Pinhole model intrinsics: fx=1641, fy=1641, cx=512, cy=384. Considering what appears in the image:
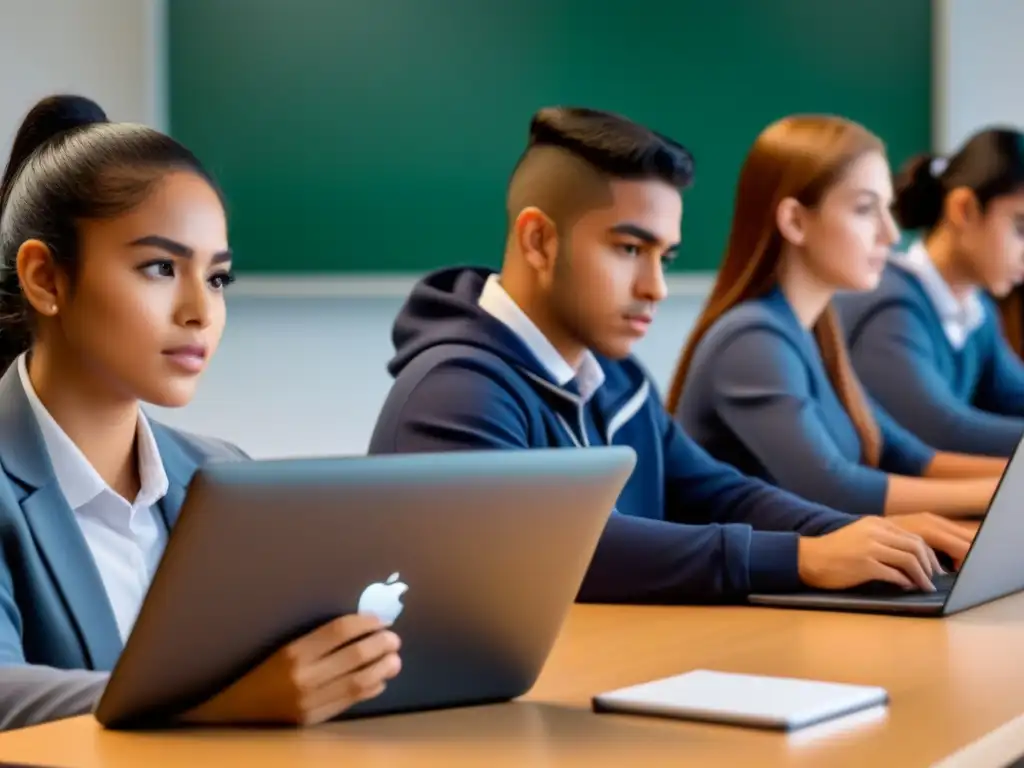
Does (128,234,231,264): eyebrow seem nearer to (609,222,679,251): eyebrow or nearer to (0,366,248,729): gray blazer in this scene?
(0,366,248,729): gray blazer

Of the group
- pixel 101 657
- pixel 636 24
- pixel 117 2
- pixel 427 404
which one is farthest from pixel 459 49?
pixel 101 657

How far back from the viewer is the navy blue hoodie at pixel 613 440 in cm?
175

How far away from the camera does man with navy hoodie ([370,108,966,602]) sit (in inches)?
69.0

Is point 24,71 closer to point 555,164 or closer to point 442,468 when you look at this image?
point 555,164

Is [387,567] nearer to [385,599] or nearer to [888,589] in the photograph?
[385,599]

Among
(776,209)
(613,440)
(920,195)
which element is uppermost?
(776,209)

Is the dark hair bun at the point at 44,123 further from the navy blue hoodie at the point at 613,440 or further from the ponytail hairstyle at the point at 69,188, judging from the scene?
the navy blue hoodie at the point at 613,440

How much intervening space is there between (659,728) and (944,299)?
Result: 98.6 inches

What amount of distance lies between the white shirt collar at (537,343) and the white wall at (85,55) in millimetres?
1358

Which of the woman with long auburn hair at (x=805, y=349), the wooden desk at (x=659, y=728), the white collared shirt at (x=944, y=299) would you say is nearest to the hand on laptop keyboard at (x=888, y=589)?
the wooden desk at (x=659, y=728)

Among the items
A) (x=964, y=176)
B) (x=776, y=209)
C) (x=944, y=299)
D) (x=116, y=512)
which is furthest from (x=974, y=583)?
(x=964, y=176)

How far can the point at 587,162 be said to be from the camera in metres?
2.08

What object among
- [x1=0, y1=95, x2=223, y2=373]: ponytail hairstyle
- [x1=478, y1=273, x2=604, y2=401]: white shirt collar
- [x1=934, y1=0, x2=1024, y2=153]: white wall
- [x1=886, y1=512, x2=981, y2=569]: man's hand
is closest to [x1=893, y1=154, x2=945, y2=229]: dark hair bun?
[x1=934, y1=0, x2=1024, y2=153]: white wall

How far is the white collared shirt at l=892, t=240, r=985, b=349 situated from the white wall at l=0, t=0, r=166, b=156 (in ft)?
5.37
